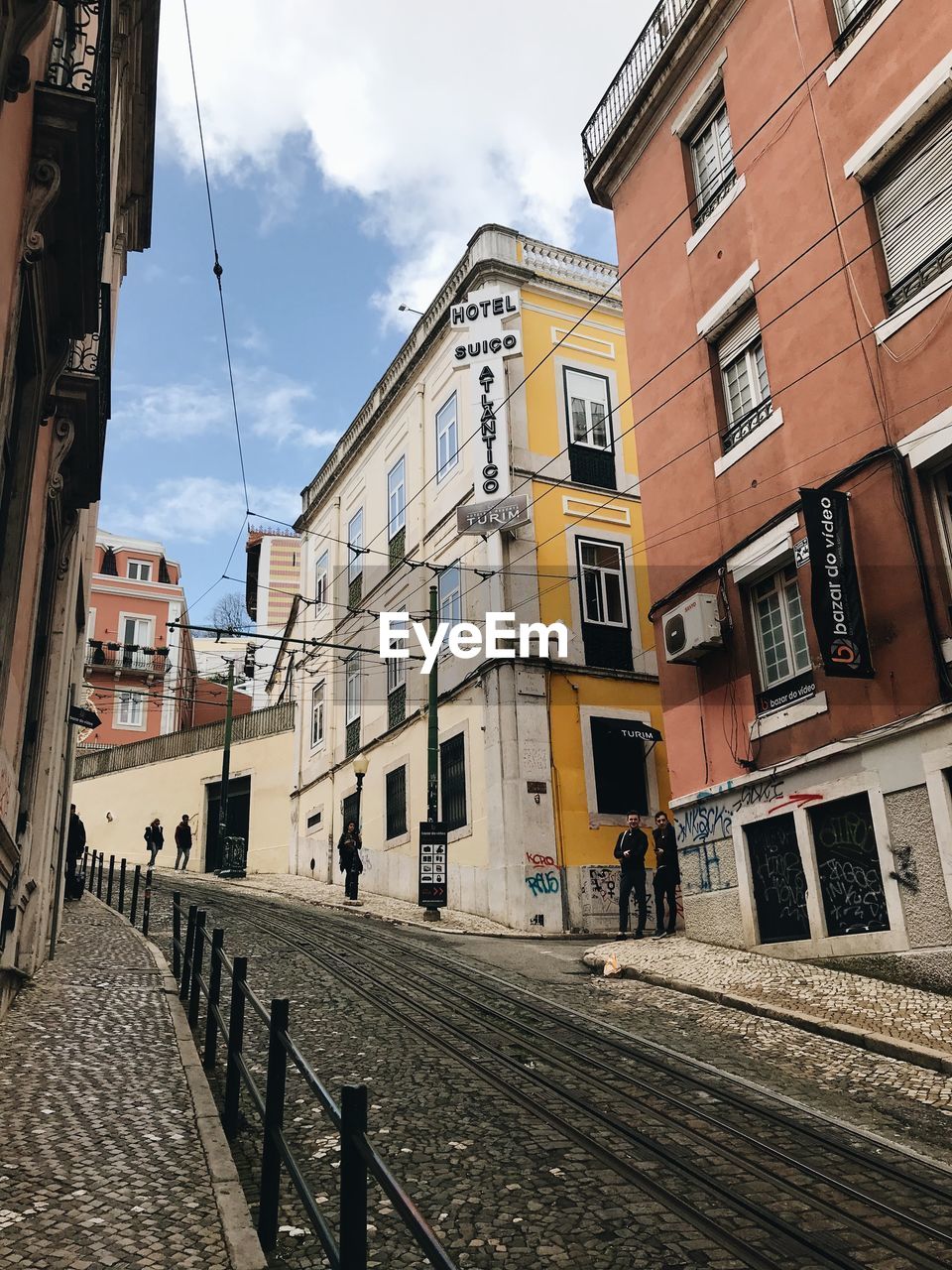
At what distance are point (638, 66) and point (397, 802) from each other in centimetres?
1536

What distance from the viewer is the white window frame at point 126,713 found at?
1896 inches

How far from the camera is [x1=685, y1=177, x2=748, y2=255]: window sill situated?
13689 mm

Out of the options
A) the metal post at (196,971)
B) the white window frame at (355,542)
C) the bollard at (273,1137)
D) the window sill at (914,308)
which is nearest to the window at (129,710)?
the white window frame at (355,542)

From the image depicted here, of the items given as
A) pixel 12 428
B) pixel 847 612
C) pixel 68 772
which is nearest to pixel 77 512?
pixel 12 428

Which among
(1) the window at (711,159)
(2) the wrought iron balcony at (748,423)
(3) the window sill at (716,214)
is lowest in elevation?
(2) the wrought iron balcony at (748,423)

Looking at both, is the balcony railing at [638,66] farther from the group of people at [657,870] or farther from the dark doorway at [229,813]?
the dark doorway at [229,813]

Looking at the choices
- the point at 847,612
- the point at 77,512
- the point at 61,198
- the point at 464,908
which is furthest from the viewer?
the point at 464,908

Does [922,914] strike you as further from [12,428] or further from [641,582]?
[641,582]

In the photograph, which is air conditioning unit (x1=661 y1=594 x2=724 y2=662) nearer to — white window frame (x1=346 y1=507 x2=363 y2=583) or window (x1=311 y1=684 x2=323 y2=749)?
white window frame (x1=346 y1=507 x2=363 y2=583)

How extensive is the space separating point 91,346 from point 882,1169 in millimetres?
8876

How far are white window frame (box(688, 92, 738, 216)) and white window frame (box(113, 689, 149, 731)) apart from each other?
38.2 meters

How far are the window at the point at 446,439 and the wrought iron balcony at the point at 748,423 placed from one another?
387 inches

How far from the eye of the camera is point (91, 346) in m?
9.62

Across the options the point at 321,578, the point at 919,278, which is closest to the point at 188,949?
the point at 919,278
